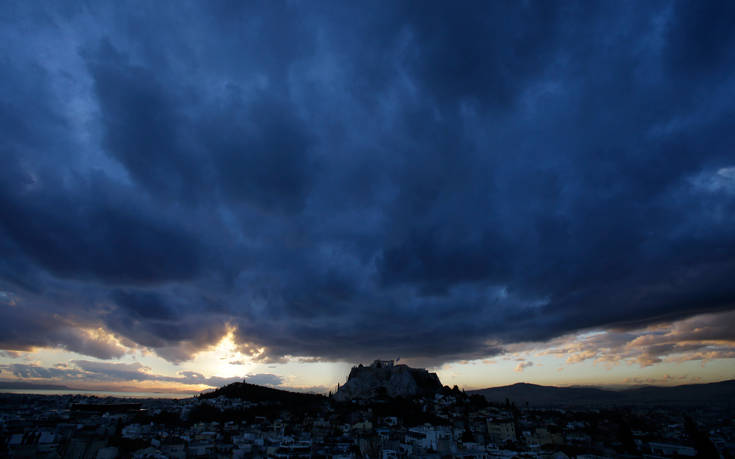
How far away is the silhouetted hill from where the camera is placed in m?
160

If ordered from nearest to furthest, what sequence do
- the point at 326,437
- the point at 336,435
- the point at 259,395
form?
the point at 326,437 → the point at 336,435 → the point at 259,395

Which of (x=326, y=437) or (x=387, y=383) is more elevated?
(x=387, y=383)

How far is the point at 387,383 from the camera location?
178500 millimetres

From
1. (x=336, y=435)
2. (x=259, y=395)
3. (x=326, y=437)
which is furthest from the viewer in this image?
(x=259, y=395)

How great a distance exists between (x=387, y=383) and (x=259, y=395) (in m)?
56.7

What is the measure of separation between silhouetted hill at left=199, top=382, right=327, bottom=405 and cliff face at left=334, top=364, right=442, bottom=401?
543 inches

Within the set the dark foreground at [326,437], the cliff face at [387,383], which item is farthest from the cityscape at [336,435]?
the cliff face at [387,383]

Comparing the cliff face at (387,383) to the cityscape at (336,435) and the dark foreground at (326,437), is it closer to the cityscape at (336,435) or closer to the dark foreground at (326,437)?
the cityscape at (336,435)

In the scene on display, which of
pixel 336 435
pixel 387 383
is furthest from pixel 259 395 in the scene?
pixel 336 435

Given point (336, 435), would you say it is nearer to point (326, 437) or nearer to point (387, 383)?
Answer: point (326, 437)

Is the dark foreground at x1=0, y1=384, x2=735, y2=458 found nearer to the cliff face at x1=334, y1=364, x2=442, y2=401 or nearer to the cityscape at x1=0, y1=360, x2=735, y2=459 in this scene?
the cityscape at x1=0, y1=360, x2=735, y2=459

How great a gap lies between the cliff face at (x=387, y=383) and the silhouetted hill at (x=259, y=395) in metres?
13.8

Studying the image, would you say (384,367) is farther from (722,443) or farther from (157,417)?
(722,443)

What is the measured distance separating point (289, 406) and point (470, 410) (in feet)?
210
